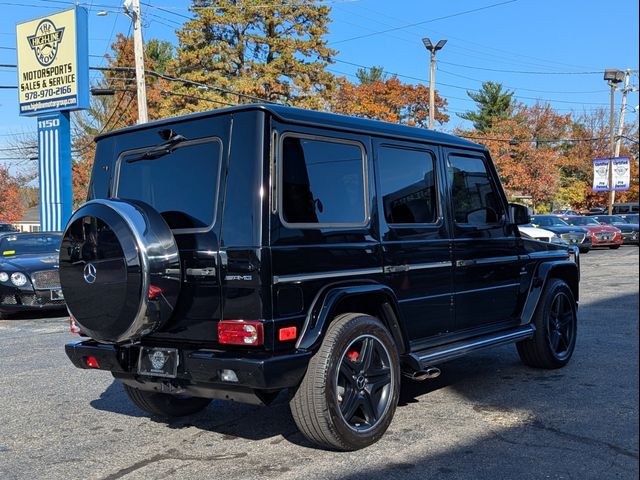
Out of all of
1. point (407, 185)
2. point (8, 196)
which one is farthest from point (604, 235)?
point (8, 196)

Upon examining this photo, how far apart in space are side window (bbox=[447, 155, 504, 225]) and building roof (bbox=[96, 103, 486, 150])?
230 millimetres

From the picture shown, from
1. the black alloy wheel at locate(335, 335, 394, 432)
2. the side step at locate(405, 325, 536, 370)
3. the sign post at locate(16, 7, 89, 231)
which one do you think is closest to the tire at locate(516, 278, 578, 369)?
the side step at locate(405, 325, 536, 370)

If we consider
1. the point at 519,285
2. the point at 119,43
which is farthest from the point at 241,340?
the point at 119,43

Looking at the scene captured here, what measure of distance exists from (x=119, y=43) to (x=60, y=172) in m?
25.4

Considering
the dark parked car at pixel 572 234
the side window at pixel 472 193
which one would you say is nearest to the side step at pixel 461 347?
the side window at pixel 472 193

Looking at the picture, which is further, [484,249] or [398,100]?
[398,100]

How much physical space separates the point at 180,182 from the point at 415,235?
181 centimetres

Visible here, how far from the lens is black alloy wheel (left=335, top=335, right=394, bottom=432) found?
4336 millimetres

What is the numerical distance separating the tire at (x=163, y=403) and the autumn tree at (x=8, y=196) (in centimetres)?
5087

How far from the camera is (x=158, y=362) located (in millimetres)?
4266

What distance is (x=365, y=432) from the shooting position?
4.37 meters

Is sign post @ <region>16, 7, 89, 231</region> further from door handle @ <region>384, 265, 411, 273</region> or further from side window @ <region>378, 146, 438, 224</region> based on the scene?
door handle @ <region>384, 265, 411, 273</region>

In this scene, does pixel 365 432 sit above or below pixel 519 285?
below

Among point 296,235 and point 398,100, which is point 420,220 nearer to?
point 296,235
